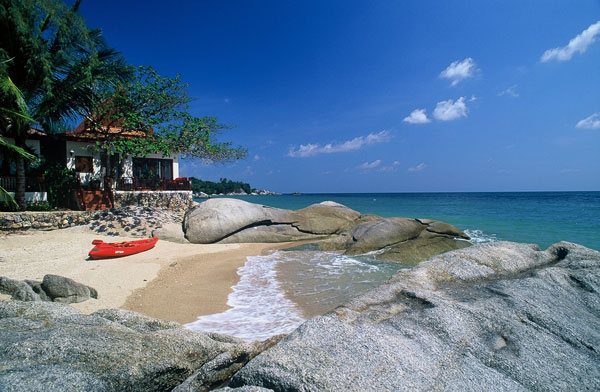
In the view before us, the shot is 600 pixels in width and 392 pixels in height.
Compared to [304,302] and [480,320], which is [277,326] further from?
[480,320]

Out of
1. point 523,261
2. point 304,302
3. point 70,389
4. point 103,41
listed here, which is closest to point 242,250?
point 304,302

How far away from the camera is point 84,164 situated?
1988cm

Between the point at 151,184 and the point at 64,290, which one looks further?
the point at 151,184

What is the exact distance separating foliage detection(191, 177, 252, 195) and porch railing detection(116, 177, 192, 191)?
69.0 m

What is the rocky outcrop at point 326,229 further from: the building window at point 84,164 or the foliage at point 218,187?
the foliage at point 218,187

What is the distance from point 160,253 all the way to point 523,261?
11.9 m

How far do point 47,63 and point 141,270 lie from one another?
41.6ft

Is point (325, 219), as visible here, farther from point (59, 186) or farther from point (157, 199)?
point (59, 186)

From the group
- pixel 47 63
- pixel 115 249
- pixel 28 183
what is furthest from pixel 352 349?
pixel 28 183

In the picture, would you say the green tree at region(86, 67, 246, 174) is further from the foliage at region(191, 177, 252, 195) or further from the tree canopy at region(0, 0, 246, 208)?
the foliage at region(191, 177, 252, 195)

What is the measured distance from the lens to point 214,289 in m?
7.82

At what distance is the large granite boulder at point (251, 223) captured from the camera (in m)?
15.1

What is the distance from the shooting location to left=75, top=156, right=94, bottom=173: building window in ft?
64.2

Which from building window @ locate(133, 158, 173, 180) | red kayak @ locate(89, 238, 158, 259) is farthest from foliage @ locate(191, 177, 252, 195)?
red kayak @ locate(89, 238, 158, 259)
